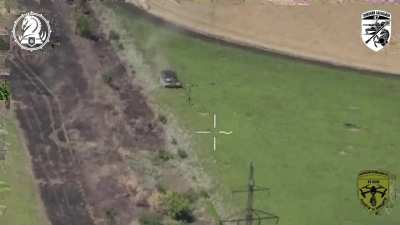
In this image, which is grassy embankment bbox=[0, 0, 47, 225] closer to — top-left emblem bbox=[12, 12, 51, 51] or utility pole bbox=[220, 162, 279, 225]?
top-left emblem bbox=[12, 12, 51, 51]

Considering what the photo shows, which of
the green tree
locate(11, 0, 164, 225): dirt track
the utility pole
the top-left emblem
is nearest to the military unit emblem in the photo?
the utility pole

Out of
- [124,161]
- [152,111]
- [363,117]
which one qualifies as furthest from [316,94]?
[124,161]

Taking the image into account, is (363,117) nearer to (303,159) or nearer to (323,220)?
(303,159)

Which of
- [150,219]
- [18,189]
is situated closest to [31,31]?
[18,189]

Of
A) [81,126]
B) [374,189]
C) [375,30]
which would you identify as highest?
[375,30]

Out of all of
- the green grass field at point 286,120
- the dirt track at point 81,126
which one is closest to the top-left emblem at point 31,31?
the dirt track at point 81,126

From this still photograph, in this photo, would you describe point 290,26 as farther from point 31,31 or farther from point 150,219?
point 150,219

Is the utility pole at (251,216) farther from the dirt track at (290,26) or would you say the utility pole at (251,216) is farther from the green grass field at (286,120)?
the dirt track at (290,26)
